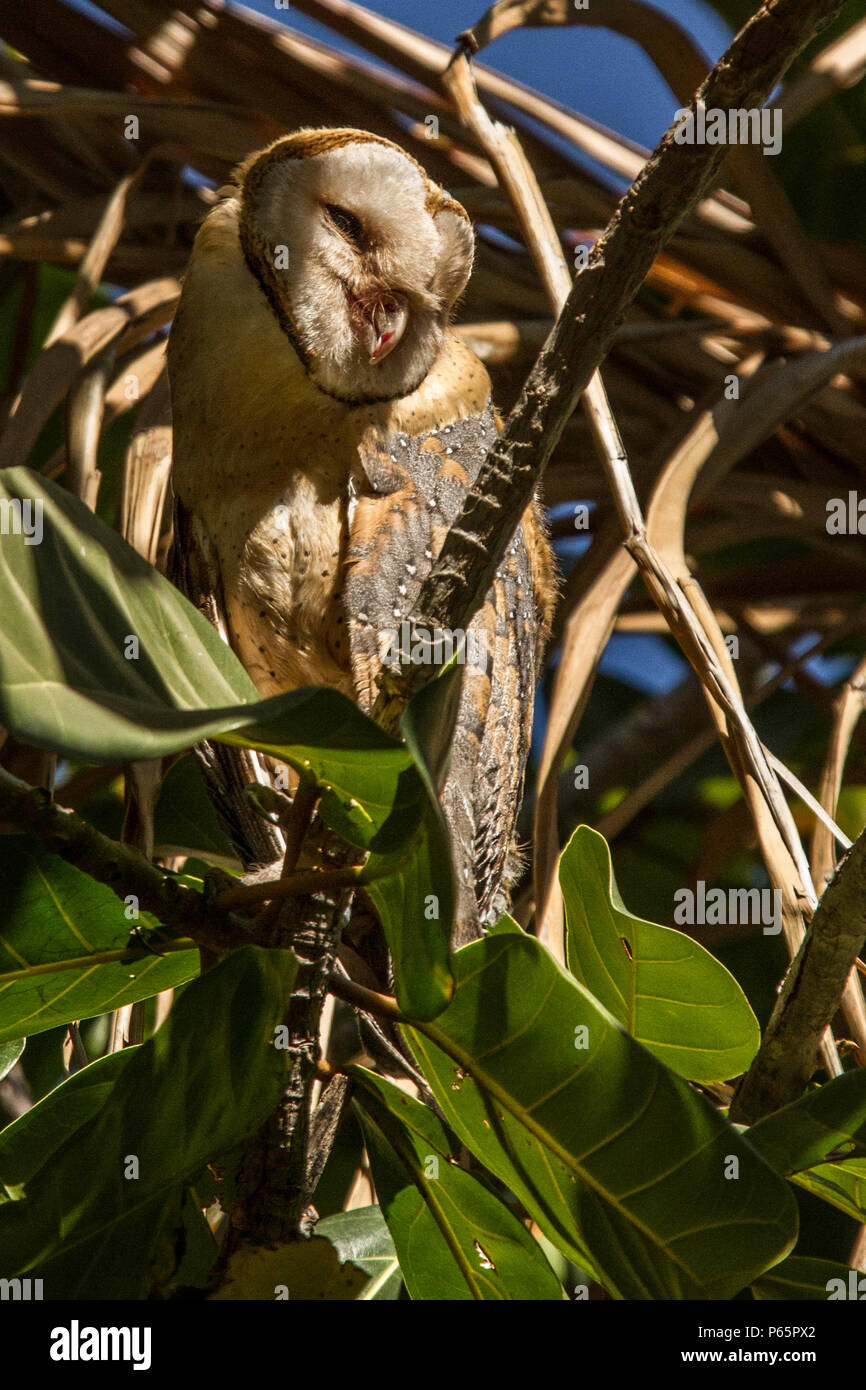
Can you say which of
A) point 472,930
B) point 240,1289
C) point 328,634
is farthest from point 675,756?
point 240,1289

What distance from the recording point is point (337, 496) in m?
1.73

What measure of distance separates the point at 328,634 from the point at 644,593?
112 centimetres

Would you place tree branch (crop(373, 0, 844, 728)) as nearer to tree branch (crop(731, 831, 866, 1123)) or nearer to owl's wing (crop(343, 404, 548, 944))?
tree branch (crop(731, 831, 866, 1123))

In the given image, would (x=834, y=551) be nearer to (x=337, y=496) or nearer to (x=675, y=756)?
(x=675, y=756)

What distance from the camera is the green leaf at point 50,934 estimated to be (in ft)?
3.27

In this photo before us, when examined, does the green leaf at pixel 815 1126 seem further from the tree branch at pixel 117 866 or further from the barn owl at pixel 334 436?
the barn owl at pixel 334 436

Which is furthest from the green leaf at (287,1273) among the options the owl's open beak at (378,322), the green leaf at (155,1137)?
the owl's open beak at (378,322)

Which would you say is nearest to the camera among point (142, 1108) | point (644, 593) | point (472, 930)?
point (142, 1108)

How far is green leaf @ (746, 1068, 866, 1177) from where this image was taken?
916 millimetres

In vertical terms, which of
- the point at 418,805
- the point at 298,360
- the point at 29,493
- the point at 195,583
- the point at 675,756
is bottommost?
the point at 418,805

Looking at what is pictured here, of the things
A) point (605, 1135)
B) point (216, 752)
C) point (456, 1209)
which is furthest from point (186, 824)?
point (605, 1135)

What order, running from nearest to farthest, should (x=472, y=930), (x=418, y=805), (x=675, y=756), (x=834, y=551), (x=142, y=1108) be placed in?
(x=418, y=805) < (x=142, y=1108) < (x=472, y=930) < (x=675, y=756) < (x=834, y=551)

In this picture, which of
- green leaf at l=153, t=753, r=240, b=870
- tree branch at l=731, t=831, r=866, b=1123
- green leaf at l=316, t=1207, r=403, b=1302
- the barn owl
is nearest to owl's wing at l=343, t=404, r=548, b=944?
the barn owl

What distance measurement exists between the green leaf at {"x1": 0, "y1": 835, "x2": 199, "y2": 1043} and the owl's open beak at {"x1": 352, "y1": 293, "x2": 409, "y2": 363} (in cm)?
93
